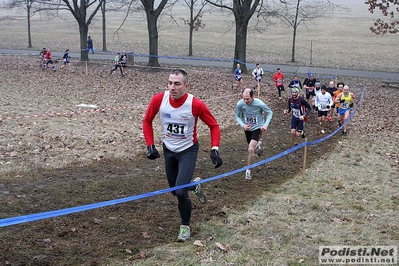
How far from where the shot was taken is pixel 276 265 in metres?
5.64

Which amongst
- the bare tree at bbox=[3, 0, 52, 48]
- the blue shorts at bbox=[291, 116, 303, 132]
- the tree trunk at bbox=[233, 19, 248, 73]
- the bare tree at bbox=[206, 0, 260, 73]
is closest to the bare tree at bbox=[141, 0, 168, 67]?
the bare tree at bbox=[206, 0, 260, 73]

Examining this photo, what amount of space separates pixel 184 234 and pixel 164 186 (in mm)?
2524

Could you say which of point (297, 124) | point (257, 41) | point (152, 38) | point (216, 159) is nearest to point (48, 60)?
point (152, 38)

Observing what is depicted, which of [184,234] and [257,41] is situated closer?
[184,234]

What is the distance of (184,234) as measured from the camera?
6180 mm

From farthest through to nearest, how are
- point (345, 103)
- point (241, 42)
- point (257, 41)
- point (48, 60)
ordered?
point (257, 41), point (241, 42), point (48, 60), point (345, 103)

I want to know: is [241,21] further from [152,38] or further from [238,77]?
[238,77]

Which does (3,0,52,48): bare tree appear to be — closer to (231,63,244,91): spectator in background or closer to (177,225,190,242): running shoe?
(231,63,244,91): spectator in background

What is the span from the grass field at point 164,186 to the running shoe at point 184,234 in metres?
0.09

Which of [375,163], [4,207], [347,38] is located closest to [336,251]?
[4,207]

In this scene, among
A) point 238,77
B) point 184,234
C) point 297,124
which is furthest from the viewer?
point 238,77

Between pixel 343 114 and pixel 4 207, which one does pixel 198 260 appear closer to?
pixel 4 207

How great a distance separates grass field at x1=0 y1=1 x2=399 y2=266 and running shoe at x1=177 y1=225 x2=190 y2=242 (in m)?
0.09

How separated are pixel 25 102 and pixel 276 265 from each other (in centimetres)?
1375
